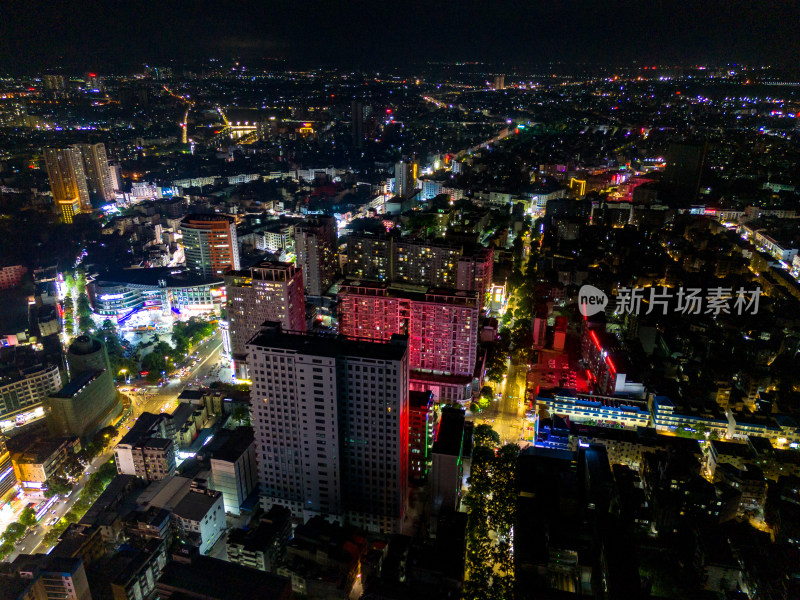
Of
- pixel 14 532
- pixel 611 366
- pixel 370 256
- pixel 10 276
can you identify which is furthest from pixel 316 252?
pixel 14 532

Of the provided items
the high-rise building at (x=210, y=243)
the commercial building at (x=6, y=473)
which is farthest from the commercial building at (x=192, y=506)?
the high-rise building at (x=210, y=243)

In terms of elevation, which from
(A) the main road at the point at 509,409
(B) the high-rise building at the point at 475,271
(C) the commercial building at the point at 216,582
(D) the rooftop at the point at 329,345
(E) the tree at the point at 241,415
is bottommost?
(A) the main road at the point at 509,409

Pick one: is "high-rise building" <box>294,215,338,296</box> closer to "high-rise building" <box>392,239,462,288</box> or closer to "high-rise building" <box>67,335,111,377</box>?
"high-rise building" <box>392,239,462,288</box>

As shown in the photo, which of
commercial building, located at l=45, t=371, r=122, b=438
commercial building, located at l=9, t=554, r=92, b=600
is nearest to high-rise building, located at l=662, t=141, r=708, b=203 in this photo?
commercial building, located at l=45, t=371, r=122, b=438

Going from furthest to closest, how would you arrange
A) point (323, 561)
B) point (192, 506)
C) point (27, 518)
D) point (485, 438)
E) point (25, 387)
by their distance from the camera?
point (25, 387), point (485, 438), point (27, 518), point (192, 506), point (323, 561)

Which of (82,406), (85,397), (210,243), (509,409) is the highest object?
(210,243)

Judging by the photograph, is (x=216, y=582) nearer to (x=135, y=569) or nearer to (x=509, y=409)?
(x=135, y=569)

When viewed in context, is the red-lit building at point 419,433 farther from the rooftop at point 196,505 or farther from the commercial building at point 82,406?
the commercial building at point 82,406
